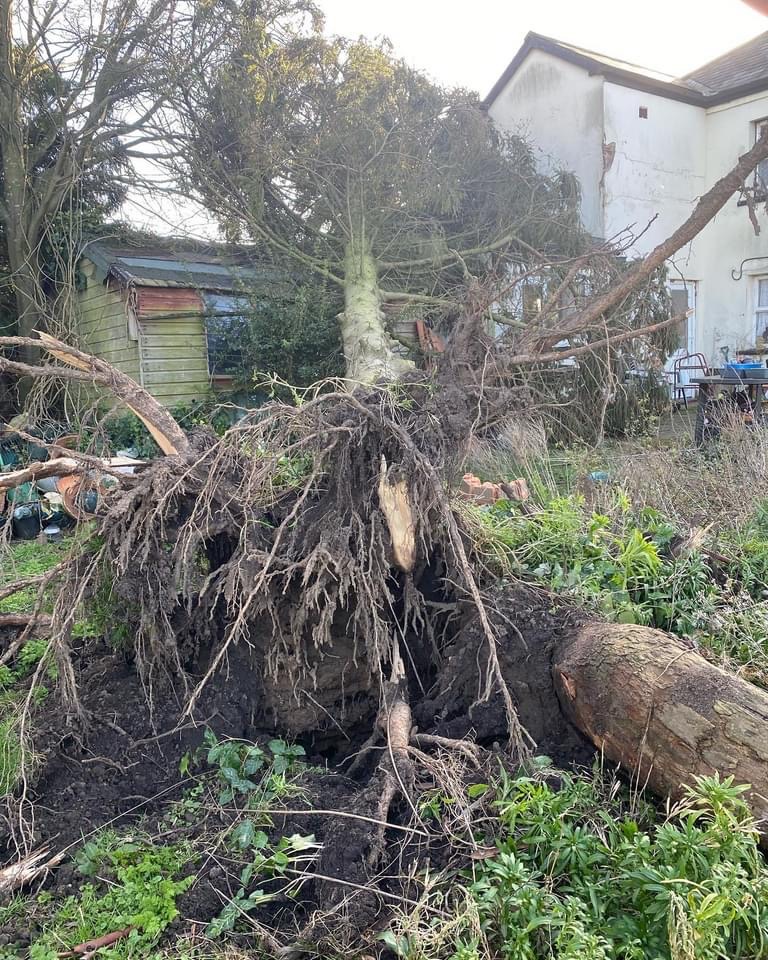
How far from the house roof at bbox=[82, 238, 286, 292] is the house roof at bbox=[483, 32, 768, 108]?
7.73 metres

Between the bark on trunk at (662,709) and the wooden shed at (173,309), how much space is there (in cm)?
868

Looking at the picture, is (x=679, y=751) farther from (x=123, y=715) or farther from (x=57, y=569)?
(x=57, y=569)

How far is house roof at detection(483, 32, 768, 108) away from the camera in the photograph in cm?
1296

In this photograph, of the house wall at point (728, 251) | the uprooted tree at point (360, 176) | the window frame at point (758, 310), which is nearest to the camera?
the uprooted tree at point (360, 176)

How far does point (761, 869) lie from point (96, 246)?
11.7 m

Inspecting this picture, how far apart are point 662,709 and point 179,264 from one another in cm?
1051

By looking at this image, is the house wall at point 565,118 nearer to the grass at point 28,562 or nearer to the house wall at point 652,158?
the house wall at point 652,158

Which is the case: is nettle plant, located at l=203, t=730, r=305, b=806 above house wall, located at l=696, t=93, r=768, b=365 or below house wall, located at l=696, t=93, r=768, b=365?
below

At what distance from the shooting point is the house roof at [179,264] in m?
10.3

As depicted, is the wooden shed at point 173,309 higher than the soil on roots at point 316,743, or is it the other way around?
the wooden shed at point 173,309

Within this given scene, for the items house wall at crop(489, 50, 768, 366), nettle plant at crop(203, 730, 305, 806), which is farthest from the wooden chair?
nettle plant at crop(203, 730, 305, 806)

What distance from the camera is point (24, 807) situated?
9.17 feet

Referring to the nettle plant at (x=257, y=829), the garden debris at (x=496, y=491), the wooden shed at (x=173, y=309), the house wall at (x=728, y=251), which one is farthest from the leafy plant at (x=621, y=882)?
the house wall at (x=728, y=251)

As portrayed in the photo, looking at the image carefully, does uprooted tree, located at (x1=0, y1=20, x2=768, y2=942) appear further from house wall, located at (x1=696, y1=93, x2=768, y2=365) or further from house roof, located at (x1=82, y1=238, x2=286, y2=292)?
house wall, located at (x1=696, y1=93, x2=768, y2=365)
